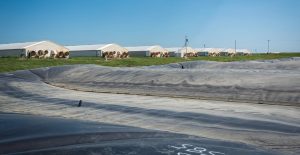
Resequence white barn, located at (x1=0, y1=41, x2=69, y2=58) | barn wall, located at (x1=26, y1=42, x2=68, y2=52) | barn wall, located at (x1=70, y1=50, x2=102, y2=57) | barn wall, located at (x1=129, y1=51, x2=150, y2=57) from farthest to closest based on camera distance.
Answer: barn wall, located at (x1=129, y1=51, x2=150, y2=57) < barn wall, located at (x1=70, y1=50, x2=102, y2=57) < barn wall, located at (x1=26, y1=42, x2=68, y2=52) < white barn, located at (x1=0, y1=41, x2=69, y2=58)

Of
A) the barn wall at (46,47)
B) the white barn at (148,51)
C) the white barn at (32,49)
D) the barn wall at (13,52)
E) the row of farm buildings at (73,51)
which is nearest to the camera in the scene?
the row of farm buildings at (73,51)

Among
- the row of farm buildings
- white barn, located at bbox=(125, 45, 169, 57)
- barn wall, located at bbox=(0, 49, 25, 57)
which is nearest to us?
the row of farm buildings

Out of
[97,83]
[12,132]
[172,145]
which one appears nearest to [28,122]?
[12,132]

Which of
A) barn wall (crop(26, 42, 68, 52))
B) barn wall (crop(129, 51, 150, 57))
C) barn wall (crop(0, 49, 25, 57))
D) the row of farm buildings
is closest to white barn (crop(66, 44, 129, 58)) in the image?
the row of farm buildings

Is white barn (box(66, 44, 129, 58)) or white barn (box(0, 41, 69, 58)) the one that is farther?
white barn (box(66, 44, 129, 58))

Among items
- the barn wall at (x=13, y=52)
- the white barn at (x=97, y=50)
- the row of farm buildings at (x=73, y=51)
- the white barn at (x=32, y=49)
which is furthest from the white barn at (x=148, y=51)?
the barn wall at (x=13, y=52)

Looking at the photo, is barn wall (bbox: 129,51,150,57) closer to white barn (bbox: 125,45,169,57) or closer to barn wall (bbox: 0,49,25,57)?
white barn (bbox: 125,45,169,57)

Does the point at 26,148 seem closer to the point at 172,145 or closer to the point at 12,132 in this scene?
the point at 12,132

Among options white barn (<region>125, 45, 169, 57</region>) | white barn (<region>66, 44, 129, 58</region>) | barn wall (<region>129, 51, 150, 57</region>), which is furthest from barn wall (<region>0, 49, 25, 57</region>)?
barn wall (<region>129, 51, 150, 57</region>)

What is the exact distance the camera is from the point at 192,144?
7.23 ft

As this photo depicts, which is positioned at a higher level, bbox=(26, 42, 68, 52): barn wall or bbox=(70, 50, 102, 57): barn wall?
bbox=(26, 42, 68, 52): barn wall

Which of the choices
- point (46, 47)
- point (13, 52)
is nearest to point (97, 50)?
point (46, 47)

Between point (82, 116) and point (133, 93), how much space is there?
6.44ft

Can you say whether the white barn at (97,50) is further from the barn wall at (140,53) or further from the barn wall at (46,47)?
the barn wall at (46,47)
